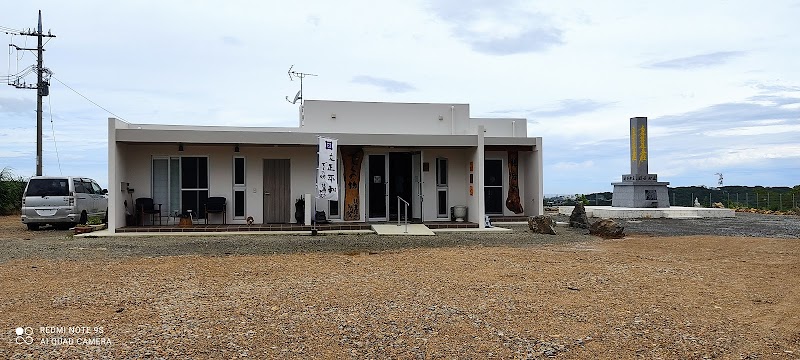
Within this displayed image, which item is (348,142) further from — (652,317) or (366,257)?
(652,317)

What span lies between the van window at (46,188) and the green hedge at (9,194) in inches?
385

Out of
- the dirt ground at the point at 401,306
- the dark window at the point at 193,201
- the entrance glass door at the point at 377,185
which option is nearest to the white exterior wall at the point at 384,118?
the entrance glass door at the point at 377,185

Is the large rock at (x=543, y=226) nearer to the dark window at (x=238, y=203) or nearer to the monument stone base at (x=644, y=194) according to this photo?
the dark window at (x=238, y=203)

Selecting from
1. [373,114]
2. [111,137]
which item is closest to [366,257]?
[111,137]

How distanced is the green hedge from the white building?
11.0m

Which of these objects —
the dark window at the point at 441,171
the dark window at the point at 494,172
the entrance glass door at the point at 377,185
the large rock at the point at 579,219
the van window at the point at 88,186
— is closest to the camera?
the large rock at the point at 579,219

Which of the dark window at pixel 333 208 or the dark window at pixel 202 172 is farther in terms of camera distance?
the dark window at pixel 333 208

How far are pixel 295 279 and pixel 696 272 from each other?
523 centimetres

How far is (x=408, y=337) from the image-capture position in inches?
191

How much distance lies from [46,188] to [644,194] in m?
20.2

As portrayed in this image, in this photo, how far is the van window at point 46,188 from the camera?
Answer: 15.4 m

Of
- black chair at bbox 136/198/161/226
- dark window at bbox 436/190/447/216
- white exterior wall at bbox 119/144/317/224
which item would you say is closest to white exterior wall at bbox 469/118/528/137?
dark window at bbox 436/190/447/216

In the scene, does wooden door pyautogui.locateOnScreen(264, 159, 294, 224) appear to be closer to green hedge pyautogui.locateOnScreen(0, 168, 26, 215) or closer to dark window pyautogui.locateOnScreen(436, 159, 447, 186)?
dark window pyautogui.locateOnScreen(436, 159, 447, 186)

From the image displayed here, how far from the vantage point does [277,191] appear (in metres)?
15.8
